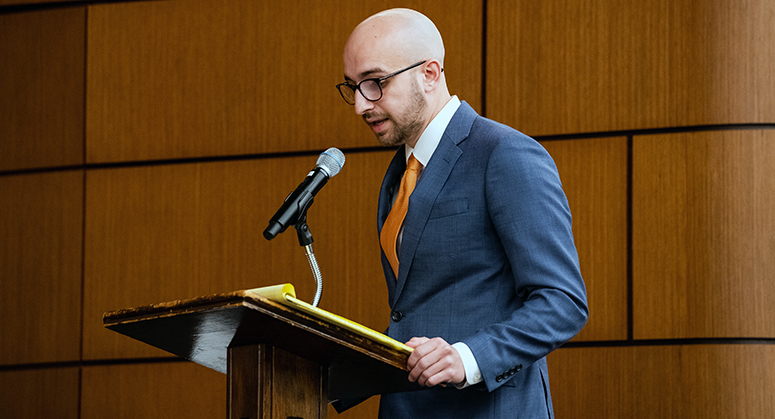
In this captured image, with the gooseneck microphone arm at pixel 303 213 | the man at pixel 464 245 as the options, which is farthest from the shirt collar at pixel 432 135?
the gooseneck microphone arm at pixel 303 213

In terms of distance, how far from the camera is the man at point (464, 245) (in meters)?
1.23

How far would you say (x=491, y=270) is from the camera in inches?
53.2

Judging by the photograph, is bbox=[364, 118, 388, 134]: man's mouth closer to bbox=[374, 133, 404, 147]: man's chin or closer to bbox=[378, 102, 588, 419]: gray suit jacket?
bbox=[374, 133, 404, 147]: man's chin

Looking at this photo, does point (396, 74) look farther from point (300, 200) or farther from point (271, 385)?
point (271, 385)

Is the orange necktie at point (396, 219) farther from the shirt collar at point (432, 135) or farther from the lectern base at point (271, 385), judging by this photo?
the lectern base at point (271, 385)

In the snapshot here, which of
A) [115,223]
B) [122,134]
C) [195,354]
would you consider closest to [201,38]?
[122,134]

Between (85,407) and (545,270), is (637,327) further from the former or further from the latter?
(85,407)

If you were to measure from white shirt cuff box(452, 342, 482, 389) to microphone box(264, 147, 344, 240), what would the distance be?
0.99ft

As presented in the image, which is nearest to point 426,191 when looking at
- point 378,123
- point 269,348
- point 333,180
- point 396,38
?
point 378,123

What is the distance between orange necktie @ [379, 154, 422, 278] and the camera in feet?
4.76

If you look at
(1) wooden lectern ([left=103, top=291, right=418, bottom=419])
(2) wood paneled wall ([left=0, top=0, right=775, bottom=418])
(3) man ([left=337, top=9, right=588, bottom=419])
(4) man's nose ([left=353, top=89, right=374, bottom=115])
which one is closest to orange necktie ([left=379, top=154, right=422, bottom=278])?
(3) man ([left=337, top=9, right=588, bottom=419])

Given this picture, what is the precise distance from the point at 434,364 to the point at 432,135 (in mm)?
522

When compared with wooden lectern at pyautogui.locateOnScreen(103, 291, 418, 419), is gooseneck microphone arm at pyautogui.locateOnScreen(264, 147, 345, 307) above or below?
above

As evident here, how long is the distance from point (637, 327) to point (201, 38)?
1742 millimetres
